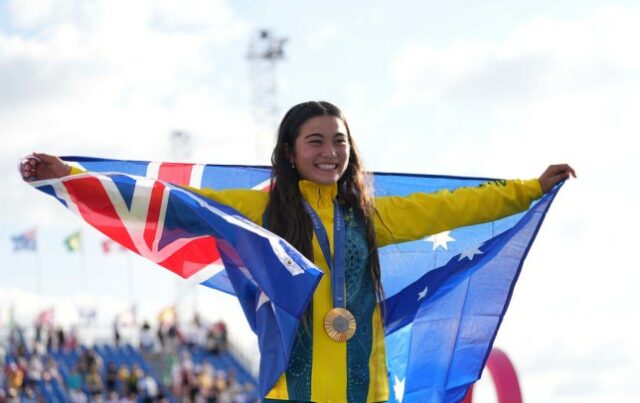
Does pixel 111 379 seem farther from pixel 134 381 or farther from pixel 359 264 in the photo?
pixel 359 264

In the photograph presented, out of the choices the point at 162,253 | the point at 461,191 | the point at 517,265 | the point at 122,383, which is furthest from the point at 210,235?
the point at 122,383

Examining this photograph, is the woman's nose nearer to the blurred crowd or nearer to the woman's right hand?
the woman's right hand

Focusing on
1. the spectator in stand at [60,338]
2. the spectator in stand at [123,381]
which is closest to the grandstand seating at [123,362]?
the spectator in stand at [60,338]

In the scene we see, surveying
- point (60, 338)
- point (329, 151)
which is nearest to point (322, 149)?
point (329, 151)

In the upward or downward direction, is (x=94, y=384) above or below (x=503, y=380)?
below

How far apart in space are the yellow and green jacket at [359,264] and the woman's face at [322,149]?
0.07 meters

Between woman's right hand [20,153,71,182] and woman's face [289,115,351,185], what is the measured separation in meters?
1.00

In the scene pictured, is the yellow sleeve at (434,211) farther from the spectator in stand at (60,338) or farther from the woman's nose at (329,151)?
the spectator in stand at (60,338)

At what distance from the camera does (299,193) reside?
19.0 feet

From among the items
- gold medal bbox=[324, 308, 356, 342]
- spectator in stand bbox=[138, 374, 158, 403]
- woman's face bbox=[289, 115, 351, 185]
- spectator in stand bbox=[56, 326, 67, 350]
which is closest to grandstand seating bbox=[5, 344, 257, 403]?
spectator in stand bbox=[56, 326, 67, 350]

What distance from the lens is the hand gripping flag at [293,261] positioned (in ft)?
18.0

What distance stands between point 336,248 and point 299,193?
31 cm

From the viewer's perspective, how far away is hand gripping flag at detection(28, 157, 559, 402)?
550 centimetres

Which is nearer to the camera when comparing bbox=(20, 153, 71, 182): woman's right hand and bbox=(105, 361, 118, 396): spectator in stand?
bbox=(20, 153, 71, 182): woman's right hand
